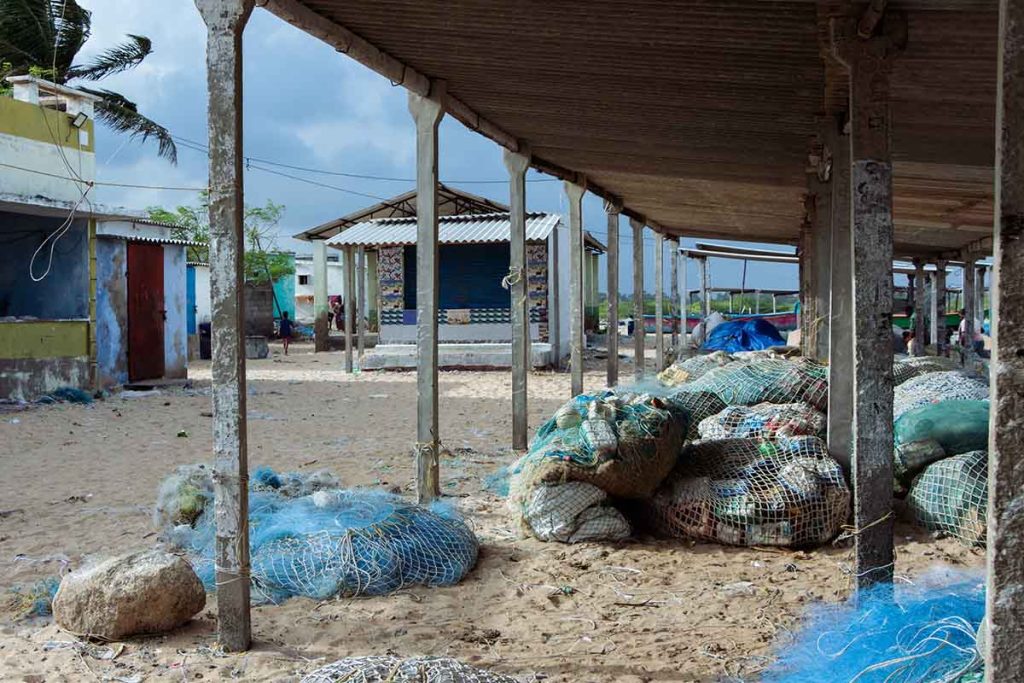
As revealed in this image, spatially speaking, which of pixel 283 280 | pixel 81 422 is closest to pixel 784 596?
pixel 81 422

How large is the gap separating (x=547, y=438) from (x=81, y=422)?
7844mm

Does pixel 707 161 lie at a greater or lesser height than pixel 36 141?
lesser

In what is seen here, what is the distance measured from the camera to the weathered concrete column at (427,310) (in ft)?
21.9

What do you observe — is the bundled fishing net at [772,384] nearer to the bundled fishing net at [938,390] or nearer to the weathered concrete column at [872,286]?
the bundled fishing net at [938,390]

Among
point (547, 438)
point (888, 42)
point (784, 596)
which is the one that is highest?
point (888, 42)

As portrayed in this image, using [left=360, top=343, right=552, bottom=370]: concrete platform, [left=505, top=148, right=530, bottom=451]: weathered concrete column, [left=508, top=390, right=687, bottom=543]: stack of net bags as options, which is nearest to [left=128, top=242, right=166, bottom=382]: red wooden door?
[left=360, top=343, right=552, bottom=370]: concrete platform

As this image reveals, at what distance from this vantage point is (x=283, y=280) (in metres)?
39.1

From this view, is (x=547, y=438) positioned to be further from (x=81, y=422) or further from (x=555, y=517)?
(x=81, y=422)

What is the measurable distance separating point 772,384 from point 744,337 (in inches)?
508

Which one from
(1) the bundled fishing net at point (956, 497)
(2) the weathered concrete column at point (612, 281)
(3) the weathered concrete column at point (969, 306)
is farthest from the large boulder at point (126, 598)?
(3) the weathered concrete column at point (969, 306)

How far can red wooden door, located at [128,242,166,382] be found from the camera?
634 inches

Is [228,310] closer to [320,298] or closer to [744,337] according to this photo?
[744,337]

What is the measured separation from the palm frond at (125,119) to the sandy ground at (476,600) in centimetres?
1783

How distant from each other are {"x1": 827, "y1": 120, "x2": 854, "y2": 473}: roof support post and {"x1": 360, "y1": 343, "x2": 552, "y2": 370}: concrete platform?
1303 cm
